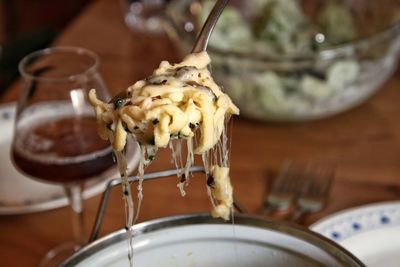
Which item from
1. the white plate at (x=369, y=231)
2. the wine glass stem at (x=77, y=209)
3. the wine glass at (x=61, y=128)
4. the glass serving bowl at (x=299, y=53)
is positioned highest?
the glass serving bowl at (x=299, y=53)

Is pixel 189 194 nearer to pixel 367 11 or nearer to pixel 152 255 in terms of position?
pixel 152 255

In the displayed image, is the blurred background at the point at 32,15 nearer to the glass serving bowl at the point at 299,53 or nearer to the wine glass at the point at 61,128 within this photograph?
the glass serving bowl at the point at 299,53

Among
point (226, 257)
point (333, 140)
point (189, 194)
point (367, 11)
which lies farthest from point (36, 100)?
point (367, 11)

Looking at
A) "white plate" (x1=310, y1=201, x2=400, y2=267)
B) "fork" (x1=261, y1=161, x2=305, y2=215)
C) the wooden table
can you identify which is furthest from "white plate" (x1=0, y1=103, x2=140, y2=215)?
"white plate" (x1=310, y1=201, x2=400, y2=267)

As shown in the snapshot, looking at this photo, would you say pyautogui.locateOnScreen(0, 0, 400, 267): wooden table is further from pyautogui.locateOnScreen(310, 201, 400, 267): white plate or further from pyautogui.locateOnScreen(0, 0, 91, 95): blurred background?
pyautogui.locateOnScreen(0, 0, 91, 95): blurred background

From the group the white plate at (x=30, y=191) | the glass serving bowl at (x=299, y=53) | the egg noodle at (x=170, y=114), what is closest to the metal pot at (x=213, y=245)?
the egg noodle at (x=170, y=114)

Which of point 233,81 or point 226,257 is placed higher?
point 233,81

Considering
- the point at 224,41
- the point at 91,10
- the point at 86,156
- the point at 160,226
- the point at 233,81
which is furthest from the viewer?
the point at 91,10

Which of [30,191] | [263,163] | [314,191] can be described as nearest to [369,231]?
[314,191]
